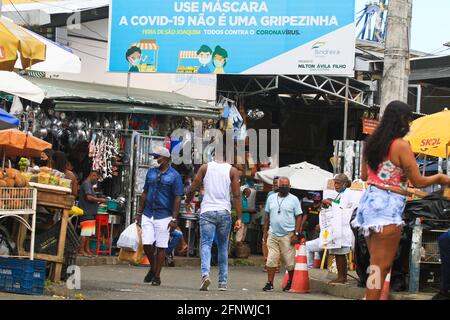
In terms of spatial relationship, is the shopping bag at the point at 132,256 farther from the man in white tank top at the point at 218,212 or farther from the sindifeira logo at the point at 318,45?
the sindifeira logo at the point at 318,45

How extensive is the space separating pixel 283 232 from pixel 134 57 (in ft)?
29.5

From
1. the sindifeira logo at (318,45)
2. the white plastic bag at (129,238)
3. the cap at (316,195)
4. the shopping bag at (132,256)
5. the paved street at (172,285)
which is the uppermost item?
the sindifeira logo at (318,45)

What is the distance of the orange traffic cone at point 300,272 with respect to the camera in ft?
45.3

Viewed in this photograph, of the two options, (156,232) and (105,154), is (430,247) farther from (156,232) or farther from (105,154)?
(105,154)

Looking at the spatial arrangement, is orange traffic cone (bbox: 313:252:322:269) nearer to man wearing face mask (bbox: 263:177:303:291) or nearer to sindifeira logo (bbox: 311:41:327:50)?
sindifeira logo (bbox: 311:41:327:50)

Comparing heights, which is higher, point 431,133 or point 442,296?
point 431,133

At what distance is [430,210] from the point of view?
11906 millimetres

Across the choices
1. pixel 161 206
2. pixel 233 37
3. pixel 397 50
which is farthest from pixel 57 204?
pixel 233 37

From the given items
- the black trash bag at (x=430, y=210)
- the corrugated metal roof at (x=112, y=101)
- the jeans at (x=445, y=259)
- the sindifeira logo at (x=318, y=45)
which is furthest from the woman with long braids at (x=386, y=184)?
the sindifeira logo at (x=318, y=45)

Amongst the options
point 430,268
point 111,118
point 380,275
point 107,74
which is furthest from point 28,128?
point 380,275

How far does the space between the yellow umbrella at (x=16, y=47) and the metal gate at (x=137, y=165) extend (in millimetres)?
7911

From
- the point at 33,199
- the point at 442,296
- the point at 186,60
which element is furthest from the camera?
the point at 186,60

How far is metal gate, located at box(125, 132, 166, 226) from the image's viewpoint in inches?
773

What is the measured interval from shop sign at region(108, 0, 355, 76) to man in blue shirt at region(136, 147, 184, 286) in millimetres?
8544
